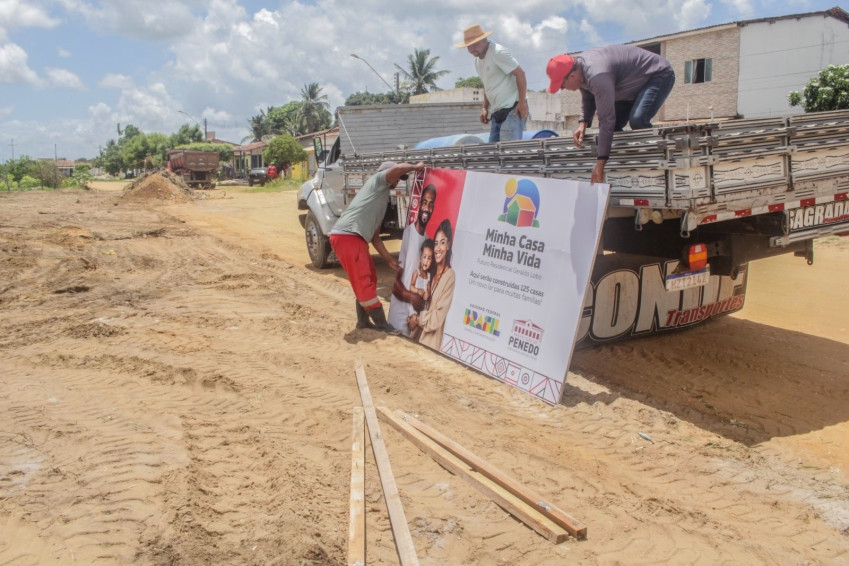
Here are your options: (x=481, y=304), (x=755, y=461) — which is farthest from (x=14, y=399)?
(x=755, y=461)

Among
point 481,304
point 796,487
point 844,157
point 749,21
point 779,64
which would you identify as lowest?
point 796,487

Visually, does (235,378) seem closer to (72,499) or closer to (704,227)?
(72,499)

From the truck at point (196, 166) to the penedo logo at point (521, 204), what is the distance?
113 ft

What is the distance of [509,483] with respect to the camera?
3.62 m

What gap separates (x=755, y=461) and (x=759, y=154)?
2.00 meters

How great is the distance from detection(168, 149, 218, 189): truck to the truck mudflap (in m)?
34.6

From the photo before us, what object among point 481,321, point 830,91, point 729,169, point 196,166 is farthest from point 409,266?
point 196,166

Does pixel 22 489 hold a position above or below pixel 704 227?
below

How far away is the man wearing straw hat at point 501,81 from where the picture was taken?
7195mm

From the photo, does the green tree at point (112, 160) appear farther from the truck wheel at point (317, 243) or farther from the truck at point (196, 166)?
the truck wheel at point (317, 243)

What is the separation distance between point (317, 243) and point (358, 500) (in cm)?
745

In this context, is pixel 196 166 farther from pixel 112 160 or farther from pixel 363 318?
pixel 112 160

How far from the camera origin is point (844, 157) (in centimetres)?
473

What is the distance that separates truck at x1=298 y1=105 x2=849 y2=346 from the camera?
13.9 feet
